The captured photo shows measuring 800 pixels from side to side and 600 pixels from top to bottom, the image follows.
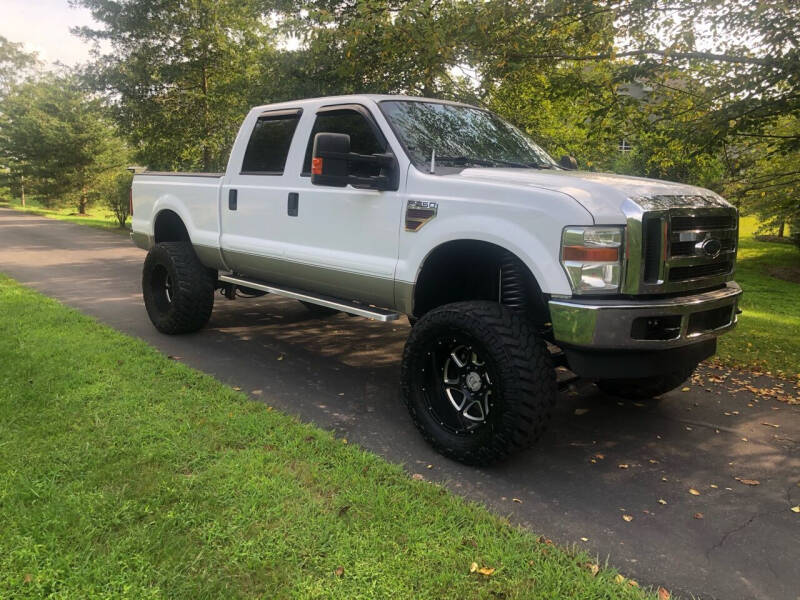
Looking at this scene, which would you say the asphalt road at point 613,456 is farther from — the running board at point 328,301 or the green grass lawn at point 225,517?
the running board at point 328,301

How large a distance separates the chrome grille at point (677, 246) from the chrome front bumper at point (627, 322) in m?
0.10

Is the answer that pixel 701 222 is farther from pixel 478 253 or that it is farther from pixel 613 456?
pixel 613 456

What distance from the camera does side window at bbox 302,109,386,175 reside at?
4.41 m

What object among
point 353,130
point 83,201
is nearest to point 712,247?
point 353,130

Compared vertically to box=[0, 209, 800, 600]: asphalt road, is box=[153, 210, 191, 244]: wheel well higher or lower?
higher

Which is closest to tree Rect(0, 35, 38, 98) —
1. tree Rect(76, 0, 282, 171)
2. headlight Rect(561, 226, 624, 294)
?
tree Rect(76, 0, 282, 171)

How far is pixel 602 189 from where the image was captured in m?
3.34

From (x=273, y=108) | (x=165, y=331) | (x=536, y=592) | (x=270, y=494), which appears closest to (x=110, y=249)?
(x=165, y=331)

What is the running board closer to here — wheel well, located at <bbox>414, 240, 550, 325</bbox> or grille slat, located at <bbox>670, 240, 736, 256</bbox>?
wheel well, located at <bbox>414, 240, 550, 325</bbox>

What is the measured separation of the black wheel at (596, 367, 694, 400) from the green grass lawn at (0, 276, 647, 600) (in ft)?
6.97

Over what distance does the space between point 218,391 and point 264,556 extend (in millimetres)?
2129

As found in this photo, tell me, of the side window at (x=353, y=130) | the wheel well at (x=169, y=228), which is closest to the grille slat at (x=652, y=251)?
the side window at (x=353, y=130)

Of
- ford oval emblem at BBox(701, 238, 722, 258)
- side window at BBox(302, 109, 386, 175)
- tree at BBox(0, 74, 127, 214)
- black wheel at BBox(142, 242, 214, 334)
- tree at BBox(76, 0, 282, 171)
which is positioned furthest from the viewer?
tree at BBox(0, 74, 127, 214)

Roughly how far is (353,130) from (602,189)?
2.05 meters
